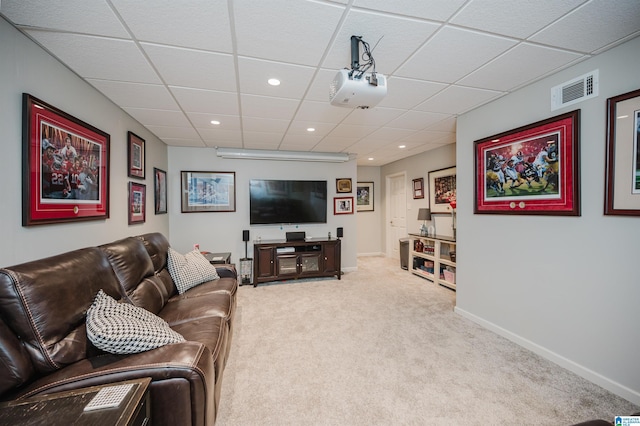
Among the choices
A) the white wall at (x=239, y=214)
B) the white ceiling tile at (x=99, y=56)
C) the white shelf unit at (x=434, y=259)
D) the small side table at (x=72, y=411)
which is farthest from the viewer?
the white wall at (x=239, y=214)

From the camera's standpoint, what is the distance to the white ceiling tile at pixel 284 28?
1376 mm

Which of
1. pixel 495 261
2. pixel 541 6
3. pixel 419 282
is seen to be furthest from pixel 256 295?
pixel 541 6

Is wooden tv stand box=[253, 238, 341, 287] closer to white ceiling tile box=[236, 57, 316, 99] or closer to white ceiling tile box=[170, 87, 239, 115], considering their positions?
white ceiling tile box=[170, 87, 239, 115]

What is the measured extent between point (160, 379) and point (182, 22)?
6.03 ft

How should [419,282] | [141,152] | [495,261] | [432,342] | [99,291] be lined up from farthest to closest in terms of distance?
[419,282] < [141,152] < [495,261] < [432,342] < [99,291]

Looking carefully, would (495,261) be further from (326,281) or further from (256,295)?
(256,295)

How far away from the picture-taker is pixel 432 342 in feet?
Result: 8.11

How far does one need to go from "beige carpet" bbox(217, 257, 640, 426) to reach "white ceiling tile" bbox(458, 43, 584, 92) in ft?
7.73

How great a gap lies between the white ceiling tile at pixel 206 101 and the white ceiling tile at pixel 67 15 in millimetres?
774

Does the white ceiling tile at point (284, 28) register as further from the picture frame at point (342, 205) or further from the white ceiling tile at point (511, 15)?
the picture frame at point (342, 205)

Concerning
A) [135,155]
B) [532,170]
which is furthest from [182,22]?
[532,170]

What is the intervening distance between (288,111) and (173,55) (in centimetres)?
124

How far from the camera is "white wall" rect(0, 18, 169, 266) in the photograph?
1.42m

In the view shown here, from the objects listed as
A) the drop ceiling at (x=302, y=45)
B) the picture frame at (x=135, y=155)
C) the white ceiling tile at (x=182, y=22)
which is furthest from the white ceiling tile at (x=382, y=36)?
the picture frame at (x=135, y=155)
